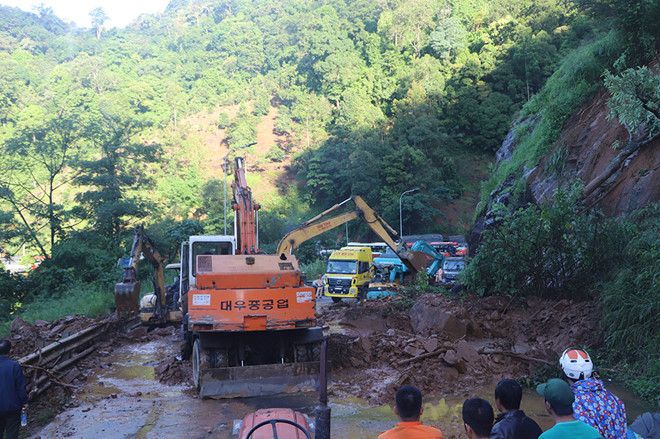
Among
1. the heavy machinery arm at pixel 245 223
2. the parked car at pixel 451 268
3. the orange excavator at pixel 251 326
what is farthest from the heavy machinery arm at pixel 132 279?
the parked car at pixel 451 268

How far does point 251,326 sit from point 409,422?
6.99 metres

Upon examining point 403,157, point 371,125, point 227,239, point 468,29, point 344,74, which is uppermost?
point 468,29

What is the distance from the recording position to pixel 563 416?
375 centimetres

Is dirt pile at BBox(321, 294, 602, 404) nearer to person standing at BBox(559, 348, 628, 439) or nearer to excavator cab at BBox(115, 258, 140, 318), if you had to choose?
person standing at BBox(559, 348, 628, 439)

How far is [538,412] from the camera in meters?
9.05

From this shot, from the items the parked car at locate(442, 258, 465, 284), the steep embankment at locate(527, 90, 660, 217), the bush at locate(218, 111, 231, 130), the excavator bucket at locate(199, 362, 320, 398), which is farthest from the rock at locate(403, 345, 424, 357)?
the bush at locate(218, 111, 231, 130)

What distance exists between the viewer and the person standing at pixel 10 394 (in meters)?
6.67

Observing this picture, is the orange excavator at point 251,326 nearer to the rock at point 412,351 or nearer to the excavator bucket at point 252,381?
the excavator bucket at point 252,381

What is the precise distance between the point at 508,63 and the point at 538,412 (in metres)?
63.5

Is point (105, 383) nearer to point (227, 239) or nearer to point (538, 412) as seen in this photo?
point (227, 239)

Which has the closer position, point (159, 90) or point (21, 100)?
Answer: point (21, 100)

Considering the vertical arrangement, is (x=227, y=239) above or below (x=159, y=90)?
below

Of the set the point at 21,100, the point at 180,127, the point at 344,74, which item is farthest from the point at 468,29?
the point at 21,100

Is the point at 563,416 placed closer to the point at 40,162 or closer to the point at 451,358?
the point at 451,358
